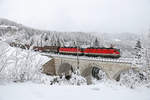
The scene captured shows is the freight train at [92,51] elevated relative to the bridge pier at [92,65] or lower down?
elevated

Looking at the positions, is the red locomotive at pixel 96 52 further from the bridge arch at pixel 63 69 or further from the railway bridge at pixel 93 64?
the bridge arch at pixel 63 69

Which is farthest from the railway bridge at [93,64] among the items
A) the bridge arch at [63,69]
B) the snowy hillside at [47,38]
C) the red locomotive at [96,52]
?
the snowy hillside at [47,38]

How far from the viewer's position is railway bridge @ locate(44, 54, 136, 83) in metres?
14.0

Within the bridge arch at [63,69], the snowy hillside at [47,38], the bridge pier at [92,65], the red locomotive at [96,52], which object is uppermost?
the snowy hillside at [47,38]

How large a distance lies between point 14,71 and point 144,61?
22.9 feet

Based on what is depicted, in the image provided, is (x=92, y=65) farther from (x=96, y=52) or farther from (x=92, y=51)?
(x=92, y=51)

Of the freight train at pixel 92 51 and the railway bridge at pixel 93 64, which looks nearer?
the railway bridge at pixel 93 64

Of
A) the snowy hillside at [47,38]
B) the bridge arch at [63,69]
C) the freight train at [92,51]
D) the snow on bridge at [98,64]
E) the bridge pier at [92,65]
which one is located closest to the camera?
the snowy hillside at [47,38]

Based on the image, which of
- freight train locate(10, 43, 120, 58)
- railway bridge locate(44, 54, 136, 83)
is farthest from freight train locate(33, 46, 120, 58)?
railway bridge locate(44, 54, 136, 83)

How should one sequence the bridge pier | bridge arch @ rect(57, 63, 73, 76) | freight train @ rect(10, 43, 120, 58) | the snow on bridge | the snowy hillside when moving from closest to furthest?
the snowy hillside, the snow on bridge, the bridge pier, freight train @ rect(10, 43, 120, 58), bridge arch @ rect(57, 63, 73, 76)

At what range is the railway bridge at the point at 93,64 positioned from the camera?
1401 centimetres

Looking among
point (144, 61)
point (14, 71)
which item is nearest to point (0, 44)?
point (14, 71)

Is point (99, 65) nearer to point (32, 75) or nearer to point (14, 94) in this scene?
point (32, 75)

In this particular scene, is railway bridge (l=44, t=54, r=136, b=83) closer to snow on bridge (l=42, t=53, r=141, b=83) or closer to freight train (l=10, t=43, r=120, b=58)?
snow on bridge (l=42, t=53, r=141, b=83)
